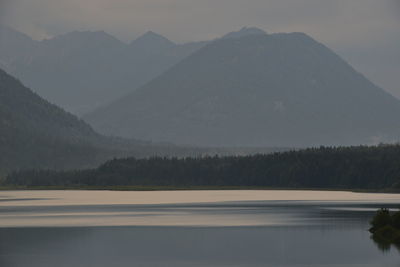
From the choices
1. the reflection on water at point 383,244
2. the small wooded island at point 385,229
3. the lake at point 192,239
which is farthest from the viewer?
the small wooded island at point 385,229

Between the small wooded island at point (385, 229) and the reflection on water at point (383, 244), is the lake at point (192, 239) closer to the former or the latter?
the reflection on water at point (383, 244)

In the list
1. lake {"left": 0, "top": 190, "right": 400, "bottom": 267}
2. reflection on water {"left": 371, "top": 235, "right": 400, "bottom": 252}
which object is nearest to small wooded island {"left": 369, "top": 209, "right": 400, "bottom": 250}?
reflection on water {"left": 371, "top": 235, "right": 400, "bottom": 252}

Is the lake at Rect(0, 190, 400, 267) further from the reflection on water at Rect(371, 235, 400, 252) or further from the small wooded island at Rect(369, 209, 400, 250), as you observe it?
the small wooded island at Rect(369, 209, 400, 250)

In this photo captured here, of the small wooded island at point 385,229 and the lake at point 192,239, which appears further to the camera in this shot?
the small wooded island at point 385,229

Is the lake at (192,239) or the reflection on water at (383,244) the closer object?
the lake at (192,239)

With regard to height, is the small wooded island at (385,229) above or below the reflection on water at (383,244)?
above

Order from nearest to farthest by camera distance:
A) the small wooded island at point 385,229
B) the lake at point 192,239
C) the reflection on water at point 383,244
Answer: the lake at point 192,239 → the reflection on water at point 383,244 → the small wooded island at point 385,229

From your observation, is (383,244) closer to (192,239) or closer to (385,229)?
(385,229)

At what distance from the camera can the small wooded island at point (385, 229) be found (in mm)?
111194

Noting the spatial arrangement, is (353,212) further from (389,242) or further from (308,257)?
(308,257)

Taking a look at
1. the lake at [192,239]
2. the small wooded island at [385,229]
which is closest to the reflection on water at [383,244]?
the small wooded island at [385,229]

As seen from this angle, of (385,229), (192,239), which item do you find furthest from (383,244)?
(192,239)

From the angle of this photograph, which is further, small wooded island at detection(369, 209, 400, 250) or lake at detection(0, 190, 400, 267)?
small wooded island at detection(369, 209, 400, 250)

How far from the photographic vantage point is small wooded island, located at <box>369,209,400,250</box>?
365ft
